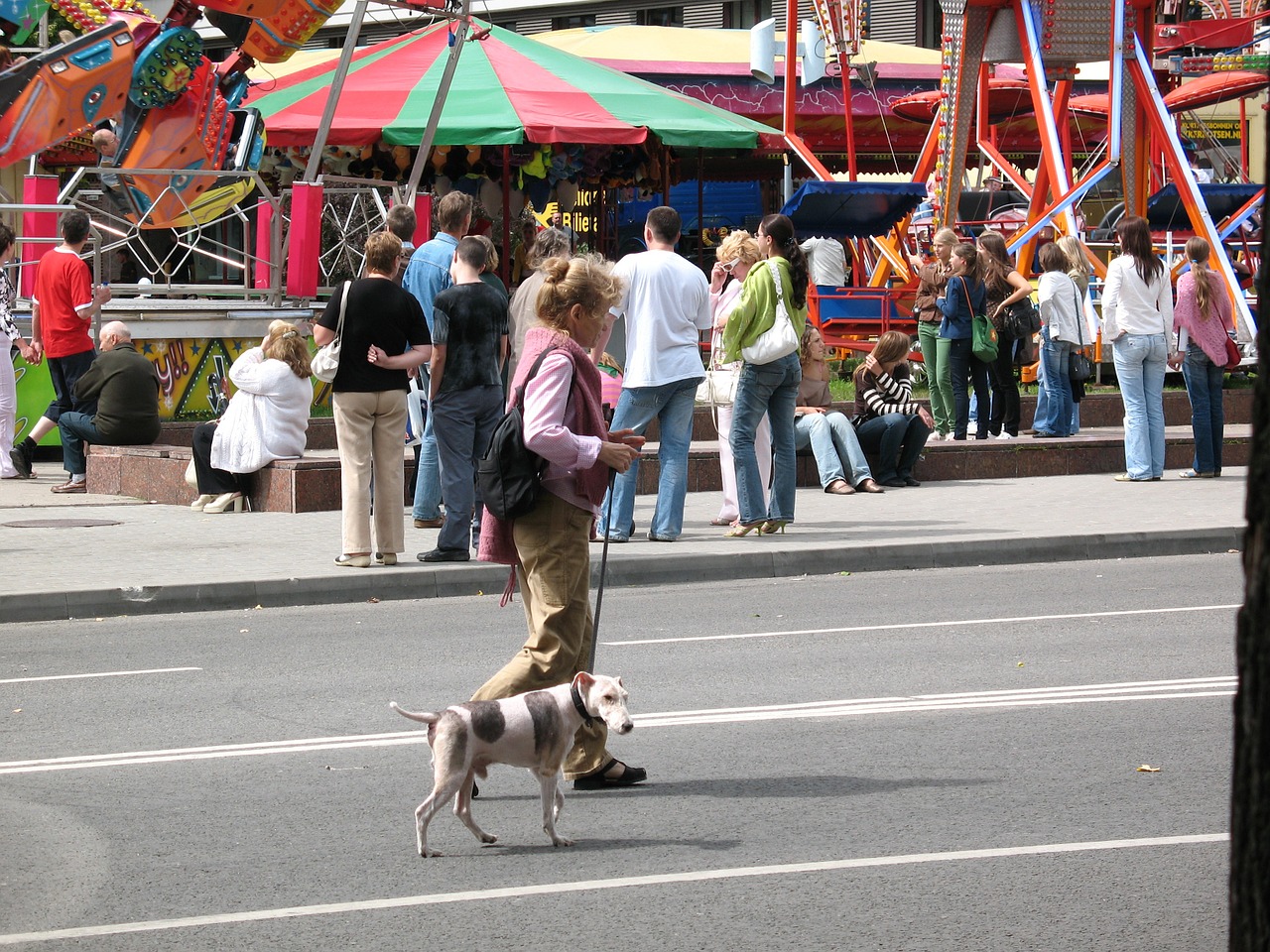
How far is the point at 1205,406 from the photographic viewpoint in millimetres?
15102

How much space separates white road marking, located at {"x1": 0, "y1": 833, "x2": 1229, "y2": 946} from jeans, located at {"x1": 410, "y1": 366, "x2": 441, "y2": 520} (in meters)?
6.94

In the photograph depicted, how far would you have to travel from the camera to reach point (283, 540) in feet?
39.7

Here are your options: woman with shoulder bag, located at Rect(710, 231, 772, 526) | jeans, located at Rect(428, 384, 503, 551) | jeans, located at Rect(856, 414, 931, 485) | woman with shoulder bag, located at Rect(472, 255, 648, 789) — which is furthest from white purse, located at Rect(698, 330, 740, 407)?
woman with shoulder bag, located at Rect(472, 255, 648, 789)

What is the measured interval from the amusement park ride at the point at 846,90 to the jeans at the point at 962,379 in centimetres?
522

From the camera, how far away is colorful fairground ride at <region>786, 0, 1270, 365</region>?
2267cm

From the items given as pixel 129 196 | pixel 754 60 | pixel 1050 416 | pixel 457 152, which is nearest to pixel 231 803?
pixel 1050 416

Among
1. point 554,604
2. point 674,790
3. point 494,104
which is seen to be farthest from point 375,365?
point 494,104

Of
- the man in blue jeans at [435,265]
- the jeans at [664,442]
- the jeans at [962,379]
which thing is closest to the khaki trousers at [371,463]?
the man in blue jeans at [435,265]

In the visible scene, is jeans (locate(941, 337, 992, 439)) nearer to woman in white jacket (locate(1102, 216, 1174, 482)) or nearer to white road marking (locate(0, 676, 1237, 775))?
woman in white jacket (locate(1102, 216, 1174, 482))

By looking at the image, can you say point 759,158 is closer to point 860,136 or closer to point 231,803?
point 860,136

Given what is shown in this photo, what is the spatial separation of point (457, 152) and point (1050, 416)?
33.8 feet

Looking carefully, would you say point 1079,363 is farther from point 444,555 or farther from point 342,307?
point 342,307

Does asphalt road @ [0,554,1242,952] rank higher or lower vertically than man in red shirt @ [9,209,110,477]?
lower

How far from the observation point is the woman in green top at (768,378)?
1159 cm
